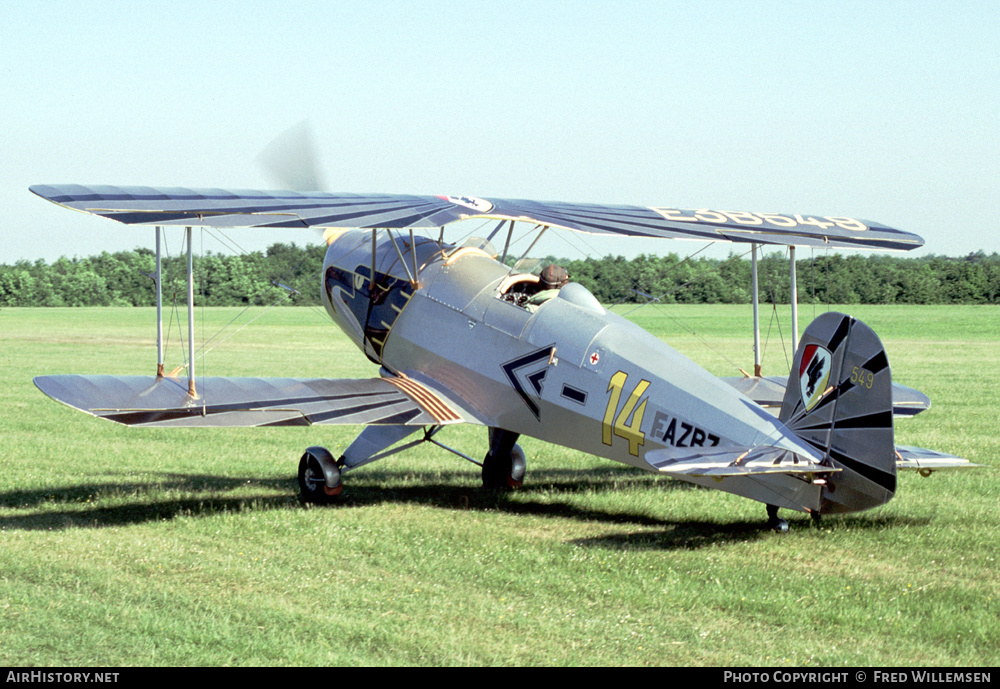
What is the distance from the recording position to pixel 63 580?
7281mm

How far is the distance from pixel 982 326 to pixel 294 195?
45956mm

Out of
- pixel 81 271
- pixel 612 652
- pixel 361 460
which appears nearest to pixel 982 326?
pixel 361 460

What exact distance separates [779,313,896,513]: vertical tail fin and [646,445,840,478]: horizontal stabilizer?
0.73ft

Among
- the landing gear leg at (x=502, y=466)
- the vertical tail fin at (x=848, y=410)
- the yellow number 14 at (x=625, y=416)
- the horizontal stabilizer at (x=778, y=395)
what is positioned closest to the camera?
the vertical tail fin at (x=848, y=410)

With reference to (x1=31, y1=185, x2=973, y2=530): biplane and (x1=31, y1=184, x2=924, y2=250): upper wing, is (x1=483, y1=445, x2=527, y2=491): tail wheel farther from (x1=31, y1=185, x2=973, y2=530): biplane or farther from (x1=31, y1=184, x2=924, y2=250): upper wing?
(x1=31, y1=184, x2=924, y2=250): upper wing

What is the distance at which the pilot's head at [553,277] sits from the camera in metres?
10.0

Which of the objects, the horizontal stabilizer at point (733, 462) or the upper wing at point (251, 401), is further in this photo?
the upper wing at point (251, 401)

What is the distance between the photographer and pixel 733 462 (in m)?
7.34

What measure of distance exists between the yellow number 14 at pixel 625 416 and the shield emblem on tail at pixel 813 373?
122cm

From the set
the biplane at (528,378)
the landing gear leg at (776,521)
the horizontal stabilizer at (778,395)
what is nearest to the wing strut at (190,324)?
the biplane at (528,378)

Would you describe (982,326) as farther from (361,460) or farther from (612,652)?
(612,652)

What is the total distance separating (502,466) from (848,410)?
4.42 meters
